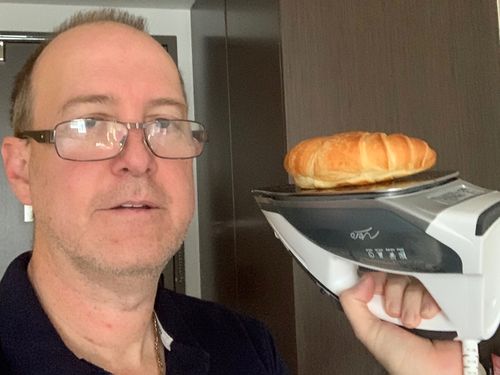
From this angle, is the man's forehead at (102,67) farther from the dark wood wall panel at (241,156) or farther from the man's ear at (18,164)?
the dark wood wall panel at (241,156)

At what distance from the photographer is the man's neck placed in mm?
913

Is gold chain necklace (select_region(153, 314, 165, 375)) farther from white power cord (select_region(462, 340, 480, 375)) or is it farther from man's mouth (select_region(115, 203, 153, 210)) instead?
white power cord (select_region(462, 340, 480, 375))

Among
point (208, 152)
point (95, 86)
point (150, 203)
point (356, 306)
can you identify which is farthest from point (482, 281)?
point (208, 152)

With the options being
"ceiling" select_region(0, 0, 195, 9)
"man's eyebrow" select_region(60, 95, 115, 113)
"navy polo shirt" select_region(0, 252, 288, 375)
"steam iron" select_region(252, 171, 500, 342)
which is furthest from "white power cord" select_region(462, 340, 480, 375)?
"ceiling" select_region(0, 0, 195, 9)

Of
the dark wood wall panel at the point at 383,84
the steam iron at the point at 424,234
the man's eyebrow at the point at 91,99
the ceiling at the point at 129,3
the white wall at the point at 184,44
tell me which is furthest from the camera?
the white wall at the point at 184,44

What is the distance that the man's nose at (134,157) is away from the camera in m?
0.89

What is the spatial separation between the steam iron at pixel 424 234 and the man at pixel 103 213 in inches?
3.5

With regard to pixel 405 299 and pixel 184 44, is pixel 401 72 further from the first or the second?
pixel 184 44

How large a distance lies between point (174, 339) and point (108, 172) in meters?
0.33

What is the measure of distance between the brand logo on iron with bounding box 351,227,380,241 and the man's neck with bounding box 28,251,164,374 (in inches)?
13.8

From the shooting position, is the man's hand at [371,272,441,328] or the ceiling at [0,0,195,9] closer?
the man's hand at [371,272,441,328]

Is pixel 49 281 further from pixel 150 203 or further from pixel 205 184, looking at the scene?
pixel 205 184

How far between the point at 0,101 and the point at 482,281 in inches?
70.0

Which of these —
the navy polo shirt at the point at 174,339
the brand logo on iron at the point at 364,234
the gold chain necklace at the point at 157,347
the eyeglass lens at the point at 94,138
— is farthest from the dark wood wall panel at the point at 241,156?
the brand logo on iron at the point at 364,234
